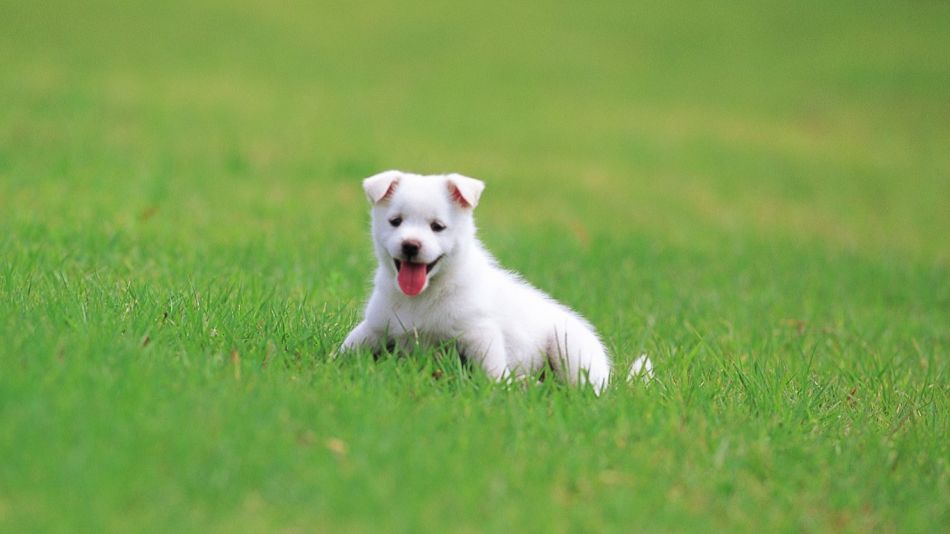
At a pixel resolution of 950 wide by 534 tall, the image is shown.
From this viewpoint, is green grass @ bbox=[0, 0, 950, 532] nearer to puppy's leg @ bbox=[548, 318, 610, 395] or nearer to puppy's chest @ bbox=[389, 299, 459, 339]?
puppy's chest @ bbox=[389, 299, 459, 339]

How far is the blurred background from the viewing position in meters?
11.3

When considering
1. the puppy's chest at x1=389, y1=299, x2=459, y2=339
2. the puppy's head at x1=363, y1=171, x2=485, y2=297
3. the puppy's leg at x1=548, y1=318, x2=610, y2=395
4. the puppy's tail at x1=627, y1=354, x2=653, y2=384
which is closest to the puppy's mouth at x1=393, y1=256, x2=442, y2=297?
the puppy's head at x1=363, y1=171, x2=485, y2=297

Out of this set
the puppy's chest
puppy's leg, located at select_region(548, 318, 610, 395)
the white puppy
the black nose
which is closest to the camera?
the black nose

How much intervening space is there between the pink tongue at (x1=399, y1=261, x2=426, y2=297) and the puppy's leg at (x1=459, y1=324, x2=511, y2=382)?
0.33 m

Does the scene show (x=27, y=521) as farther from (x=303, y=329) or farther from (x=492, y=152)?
(x=492, y=152)

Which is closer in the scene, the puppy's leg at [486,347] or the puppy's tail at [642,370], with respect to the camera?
the puppy's leg at [486,347]

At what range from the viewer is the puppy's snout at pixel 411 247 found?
15.6ft

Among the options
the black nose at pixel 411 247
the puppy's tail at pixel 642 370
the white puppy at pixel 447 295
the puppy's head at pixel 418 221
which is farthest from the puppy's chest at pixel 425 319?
the puppy's tail at pixel 642 370

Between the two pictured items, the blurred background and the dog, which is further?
the blurred background

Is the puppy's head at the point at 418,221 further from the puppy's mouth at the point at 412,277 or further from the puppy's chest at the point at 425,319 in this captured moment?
the puppy's chest at the point at 425,319

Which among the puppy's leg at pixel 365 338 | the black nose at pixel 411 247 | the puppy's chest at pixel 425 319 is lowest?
the puppy's leg at pixel 365 338

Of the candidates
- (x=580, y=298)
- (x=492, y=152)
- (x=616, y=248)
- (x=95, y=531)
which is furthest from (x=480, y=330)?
(x=492, y=152)

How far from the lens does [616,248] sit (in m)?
9.99

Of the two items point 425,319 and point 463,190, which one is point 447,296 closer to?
point 425,319
